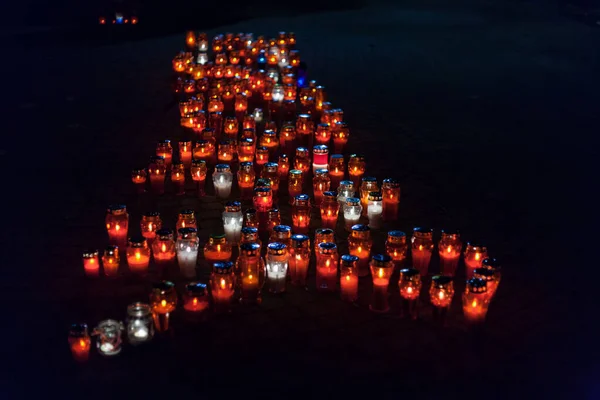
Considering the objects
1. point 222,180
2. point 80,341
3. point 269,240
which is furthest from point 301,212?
point 80,341

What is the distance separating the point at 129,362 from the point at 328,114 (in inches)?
218

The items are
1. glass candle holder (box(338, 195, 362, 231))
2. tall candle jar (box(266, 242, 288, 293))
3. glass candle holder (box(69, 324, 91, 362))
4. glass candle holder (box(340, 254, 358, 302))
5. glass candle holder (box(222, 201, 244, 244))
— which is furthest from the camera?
glass candle holder (box(338, 195, 362, 231))

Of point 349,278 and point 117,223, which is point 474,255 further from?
point 117,223

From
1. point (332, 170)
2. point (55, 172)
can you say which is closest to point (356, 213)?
point (332, 170)

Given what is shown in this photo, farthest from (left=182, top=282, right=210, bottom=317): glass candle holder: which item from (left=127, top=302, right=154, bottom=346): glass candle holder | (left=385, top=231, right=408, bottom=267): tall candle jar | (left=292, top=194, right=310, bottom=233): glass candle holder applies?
(left=385, top=231, right=408, bottom=267): tall candle jar

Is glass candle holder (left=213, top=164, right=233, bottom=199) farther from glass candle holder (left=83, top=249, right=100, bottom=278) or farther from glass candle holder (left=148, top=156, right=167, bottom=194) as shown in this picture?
glass candle holder (left=83, top=249, right=100, bottom=278)

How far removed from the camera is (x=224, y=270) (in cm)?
603

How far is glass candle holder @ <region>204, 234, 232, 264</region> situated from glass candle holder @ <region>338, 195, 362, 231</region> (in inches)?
59.2

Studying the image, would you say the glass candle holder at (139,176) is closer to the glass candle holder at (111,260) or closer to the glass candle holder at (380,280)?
the glass candle holder at (111,260)

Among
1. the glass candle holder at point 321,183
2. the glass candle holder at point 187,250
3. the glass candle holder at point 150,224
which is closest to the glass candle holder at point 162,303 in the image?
the glass candle holder at point 187,250

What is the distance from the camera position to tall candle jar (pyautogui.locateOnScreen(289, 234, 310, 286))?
21.6ft

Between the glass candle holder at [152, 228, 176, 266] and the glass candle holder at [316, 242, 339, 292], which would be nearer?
the glass candle holder at [316, 242, 339, 292]

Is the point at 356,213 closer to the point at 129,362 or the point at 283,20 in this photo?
the point at 129,362

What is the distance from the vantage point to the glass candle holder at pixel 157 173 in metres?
8.55
